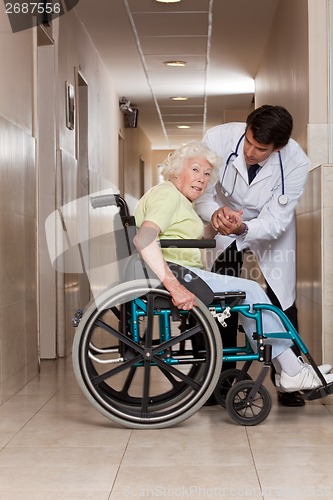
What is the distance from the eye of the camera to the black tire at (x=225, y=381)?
10.4ft

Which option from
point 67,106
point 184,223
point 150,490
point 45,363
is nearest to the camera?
point 150,490

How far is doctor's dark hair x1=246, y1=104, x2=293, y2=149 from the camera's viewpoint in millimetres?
3082

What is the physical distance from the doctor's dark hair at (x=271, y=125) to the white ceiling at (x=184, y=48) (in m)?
2.60

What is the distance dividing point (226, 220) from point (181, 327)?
1.38 feet

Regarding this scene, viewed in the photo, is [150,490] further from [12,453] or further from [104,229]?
[104,229]

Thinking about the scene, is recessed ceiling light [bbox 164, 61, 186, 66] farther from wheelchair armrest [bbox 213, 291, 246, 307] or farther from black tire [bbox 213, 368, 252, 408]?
wheelchair armrest [bbox 213, 291, 246, 307]

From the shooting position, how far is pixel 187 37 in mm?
6504

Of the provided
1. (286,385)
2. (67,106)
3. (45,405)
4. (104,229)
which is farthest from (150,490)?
(104,229)

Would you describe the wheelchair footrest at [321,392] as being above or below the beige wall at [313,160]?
below

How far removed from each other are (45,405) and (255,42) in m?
4.20

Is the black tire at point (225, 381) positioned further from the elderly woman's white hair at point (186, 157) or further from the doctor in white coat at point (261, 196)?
the elderly woman's white hair at point (186, 157)

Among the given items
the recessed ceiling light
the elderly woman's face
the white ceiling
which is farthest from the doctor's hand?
the recessed ceiling light

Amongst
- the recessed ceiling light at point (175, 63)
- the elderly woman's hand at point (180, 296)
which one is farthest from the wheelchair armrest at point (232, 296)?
the recessed ceiling light at point (175, 63)

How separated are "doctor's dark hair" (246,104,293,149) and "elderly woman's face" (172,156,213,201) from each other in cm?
25
